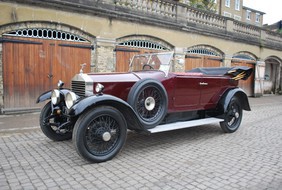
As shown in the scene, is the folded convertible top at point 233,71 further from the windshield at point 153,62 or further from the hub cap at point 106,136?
the hub cap at point 106,136

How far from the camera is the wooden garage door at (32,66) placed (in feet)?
25.7

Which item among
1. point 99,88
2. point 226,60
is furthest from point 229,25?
point 99,88

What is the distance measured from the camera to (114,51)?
9.99 metres

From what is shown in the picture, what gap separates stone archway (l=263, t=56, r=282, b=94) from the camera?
19.2 m

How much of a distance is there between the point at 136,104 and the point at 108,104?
56 cm

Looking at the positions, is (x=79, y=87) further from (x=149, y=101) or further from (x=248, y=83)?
(x=248, y=83)

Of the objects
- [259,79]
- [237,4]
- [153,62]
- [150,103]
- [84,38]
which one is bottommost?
[150,103]

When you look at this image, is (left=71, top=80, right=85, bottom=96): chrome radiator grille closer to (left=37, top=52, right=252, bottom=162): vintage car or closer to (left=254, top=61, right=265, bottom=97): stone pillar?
(left=37, top=52, right=252, bottom=162): vintage car

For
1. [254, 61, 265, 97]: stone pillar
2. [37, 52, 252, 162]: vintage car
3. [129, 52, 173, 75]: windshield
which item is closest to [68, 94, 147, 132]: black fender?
[37, 52, 252, 162]: vintage car

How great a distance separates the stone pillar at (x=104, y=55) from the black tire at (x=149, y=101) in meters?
5.26

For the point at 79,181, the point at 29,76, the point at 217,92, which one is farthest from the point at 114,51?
the point at 79,181

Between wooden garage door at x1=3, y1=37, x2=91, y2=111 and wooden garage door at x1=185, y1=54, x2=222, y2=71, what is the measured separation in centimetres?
602

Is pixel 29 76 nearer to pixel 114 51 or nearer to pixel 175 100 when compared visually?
pixel 114 51

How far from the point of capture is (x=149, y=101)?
473 centimetres
